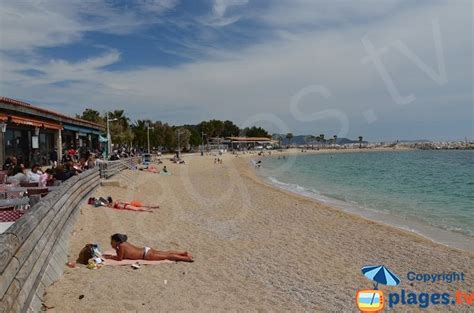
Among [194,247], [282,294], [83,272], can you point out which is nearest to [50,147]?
[194,247]

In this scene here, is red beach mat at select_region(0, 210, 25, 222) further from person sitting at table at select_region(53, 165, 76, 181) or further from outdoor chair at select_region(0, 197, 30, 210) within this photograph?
person sitting at table at select_region(53, 165, 76, 181)

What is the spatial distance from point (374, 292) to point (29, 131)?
16677mm

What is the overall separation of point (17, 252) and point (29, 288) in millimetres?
543

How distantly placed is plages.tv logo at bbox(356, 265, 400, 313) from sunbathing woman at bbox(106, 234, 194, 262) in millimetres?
3133

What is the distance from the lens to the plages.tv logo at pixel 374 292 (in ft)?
17.9

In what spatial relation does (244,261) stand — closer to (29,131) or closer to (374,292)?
(374,292)

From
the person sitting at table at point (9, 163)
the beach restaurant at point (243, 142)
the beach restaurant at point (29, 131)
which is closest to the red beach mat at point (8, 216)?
the person sitting at table at point (9, 163)

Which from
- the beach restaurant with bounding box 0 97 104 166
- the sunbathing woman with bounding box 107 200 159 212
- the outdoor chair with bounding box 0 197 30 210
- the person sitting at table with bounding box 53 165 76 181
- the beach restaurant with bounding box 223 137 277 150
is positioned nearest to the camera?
the outdoor chair with bounding box 0 197 30 210

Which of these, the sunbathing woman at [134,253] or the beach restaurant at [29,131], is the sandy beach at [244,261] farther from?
the beach restaurant at [29,131]

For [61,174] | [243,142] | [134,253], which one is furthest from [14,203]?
[243,142]

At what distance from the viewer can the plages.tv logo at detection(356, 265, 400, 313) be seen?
215 inches

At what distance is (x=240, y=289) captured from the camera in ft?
21.1

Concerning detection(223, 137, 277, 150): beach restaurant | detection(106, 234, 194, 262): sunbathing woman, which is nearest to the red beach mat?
detection(106, 234, 194, 262): sunbathing woman

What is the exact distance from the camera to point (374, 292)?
6242mm
